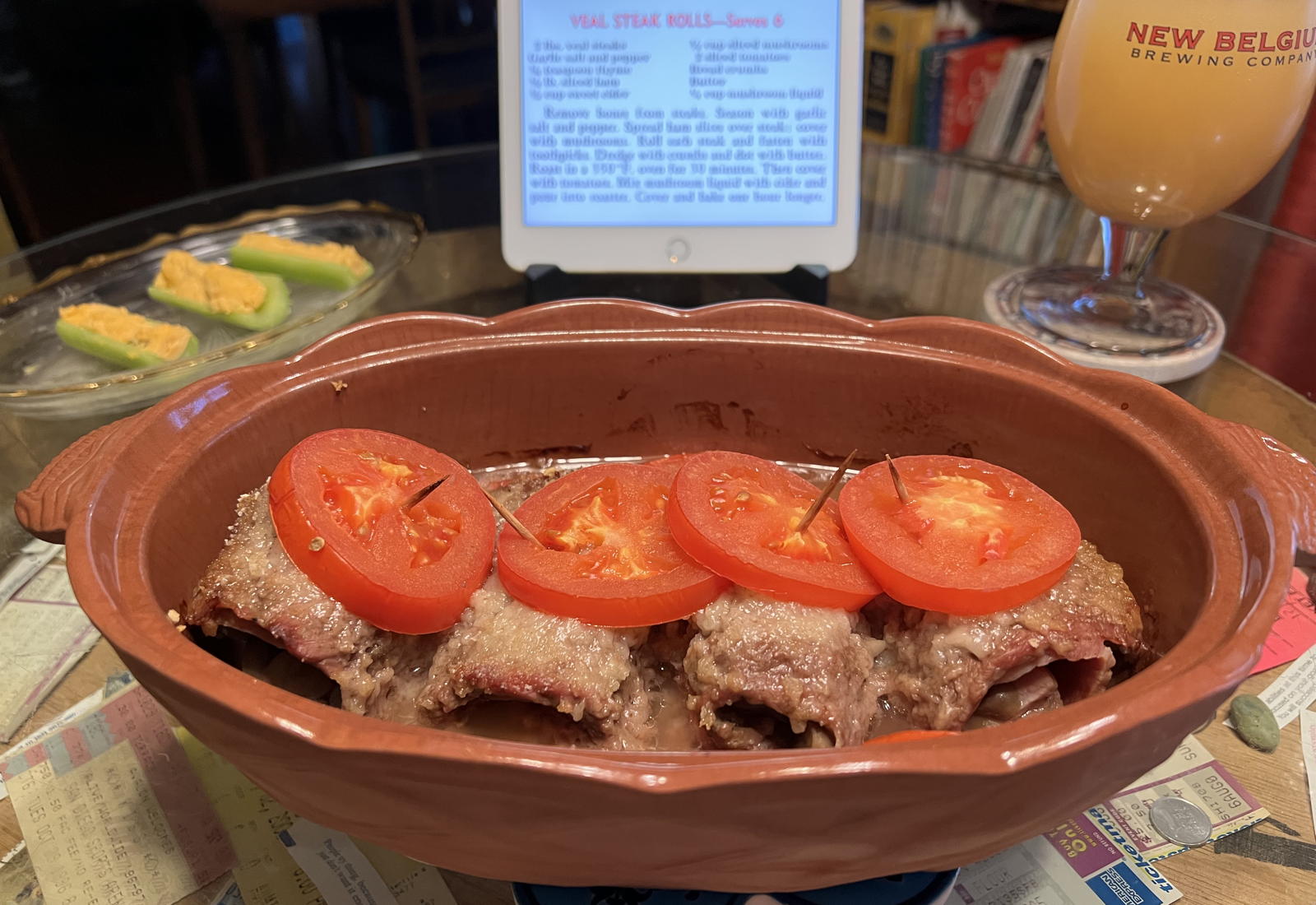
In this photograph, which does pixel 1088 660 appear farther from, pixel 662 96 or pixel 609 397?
pixel 662 96

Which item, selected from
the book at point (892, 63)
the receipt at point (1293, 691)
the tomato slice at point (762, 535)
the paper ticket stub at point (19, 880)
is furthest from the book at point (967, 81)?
the paper ticket stub at point (19, 880)

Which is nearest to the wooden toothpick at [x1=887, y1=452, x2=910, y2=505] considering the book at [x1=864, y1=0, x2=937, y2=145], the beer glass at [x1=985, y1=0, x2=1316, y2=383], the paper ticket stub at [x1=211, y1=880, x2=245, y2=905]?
the beer glass at [x1=985, y1=0, x2=1316, y2=383]

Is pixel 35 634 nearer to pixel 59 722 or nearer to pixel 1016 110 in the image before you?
pixel 59 722

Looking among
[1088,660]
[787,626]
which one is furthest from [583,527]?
[1088,660]

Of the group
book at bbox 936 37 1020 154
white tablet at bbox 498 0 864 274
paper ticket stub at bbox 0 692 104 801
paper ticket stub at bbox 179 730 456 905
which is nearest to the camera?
paper ticket stub at bbox 179 730 456 905

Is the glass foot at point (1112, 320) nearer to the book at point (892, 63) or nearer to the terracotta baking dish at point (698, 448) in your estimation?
the terracotta baking dish at point (698, 448)

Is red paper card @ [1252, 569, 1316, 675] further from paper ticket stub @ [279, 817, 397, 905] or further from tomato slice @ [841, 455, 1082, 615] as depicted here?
paper ticket stub @ [279, 817, 397, 905]
